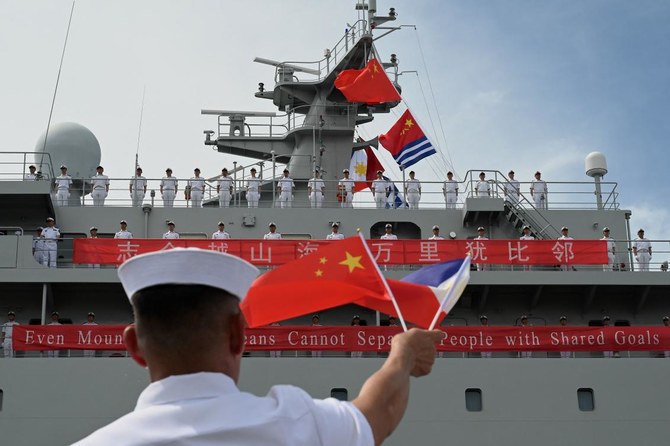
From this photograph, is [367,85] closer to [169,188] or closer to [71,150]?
[169,188]

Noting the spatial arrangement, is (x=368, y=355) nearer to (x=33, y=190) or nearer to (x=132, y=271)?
(x=33, y=190)

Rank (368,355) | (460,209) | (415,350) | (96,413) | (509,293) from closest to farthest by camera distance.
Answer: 1. (415,350)
2. (96,413)
3. (368,355)
4. (509,293)
5. (460,209)

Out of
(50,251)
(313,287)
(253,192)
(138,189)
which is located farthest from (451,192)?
(313,287)

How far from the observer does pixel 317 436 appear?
1914 mm

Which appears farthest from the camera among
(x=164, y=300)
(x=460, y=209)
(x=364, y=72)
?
(x=364, y=72)

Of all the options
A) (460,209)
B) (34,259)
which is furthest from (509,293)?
(34,259)

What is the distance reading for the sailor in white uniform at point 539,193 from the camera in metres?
21.8

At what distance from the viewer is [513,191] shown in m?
21.3

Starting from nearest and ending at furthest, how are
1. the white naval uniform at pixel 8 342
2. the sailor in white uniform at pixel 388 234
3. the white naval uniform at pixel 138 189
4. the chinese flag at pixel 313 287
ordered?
the chinese flag at pixel 313 287 → the white naval uniform at pixel 8 342 → the sailor in white uniform at pixel 388 234 → the white naval uniform at pixel 138 189

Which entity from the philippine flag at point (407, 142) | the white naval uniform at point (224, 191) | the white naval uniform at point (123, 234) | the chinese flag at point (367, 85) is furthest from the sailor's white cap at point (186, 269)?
the philippine flag at point (407, 142)

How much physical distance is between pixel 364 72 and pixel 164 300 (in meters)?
22.5

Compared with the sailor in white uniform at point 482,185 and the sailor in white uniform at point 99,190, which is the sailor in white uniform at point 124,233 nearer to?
the sailor in white uniform at point 99,190

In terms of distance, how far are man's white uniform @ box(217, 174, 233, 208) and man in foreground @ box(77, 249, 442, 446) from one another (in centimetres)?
2010

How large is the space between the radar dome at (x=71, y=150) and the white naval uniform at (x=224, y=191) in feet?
14.5
